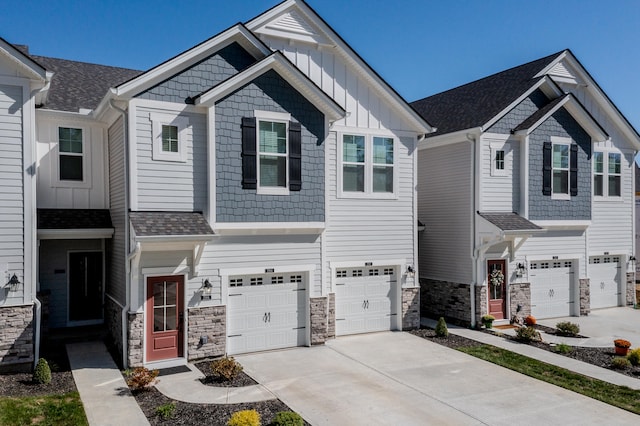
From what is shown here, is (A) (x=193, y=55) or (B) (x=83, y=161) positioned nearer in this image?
(A) (x=193, y=55)

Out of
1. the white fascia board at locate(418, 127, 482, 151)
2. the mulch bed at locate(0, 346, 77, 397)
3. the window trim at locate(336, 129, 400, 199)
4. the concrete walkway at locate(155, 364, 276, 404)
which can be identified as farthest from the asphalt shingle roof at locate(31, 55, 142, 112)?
the white fascia board at locate(418, 127, 482, 151)

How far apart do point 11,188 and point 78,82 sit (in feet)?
23.6

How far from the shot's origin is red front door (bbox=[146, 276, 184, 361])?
38.5 ft

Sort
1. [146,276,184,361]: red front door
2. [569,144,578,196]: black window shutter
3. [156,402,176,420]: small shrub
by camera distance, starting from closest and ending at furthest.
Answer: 1. [156,402,176,420]: small shrub
2. [146,276,184,361]: red front door
3. [569,144,578,196]: black window shutter

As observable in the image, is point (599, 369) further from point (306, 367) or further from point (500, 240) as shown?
point (306, 367)

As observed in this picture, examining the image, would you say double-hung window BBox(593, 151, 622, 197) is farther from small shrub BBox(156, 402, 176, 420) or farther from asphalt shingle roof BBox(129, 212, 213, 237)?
small shrub BBox(156, 402, 176, 420)

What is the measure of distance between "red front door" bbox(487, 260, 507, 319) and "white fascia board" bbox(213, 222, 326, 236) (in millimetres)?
6658

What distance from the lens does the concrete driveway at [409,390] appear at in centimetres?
894

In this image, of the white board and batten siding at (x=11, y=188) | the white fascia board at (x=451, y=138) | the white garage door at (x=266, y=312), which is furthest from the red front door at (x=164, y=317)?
the white fascia board at (x=451, y=138)

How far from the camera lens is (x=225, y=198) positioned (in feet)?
39.9

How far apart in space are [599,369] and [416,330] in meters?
5.17

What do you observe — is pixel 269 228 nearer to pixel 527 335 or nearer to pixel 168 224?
pixel 168 224

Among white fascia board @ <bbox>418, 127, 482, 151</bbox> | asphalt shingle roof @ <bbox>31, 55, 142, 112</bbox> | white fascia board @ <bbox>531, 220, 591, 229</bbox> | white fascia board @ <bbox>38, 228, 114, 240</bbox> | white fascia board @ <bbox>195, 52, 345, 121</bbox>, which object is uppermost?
asphalt shingle roof @ <bbox>31, 55, 142, 112</bbox>

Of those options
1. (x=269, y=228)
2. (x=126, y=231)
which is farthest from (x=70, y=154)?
(x=269, y=228)
